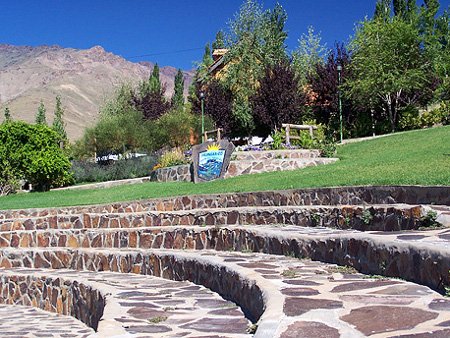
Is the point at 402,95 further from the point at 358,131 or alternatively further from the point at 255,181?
the point at 255,181

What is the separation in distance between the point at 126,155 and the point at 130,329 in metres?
36.8

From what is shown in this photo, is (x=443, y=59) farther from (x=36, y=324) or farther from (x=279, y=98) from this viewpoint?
(x=36, y=324)

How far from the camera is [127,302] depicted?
6.71m

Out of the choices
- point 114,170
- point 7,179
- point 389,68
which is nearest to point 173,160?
point 7,179

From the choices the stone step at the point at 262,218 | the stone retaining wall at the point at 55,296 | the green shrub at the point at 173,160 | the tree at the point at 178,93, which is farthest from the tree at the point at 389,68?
the tree at the point at 178,93

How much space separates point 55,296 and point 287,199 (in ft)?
16.9

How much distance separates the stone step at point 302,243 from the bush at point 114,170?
1969 cm

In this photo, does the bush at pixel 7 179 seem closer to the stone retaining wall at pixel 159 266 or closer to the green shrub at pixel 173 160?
the green shrub at pixel 173 160

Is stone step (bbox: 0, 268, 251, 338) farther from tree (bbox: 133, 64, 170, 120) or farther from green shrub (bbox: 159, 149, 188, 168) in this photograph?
tree (bbox: 133, 64, 170, 120)

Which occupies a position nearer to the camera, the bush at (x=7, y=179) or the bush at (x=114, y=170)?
the bush at (x=7, y=179)

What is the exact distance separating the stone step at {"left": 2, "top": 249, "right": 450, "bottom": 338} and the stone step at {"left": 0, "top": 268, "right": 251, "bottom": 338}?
20 cm

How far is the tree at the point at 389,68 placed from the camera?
34969mm

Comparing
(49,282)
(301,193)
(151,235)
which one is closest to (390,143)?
(301,193)

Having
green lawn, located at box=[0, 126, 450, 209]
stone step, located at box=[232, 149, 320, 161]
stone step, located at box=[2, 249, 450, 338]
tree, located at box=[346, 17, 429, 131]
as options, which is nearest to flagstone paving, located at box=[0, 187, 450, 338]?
stone step, located at box=[2, 249, 450, 338]
